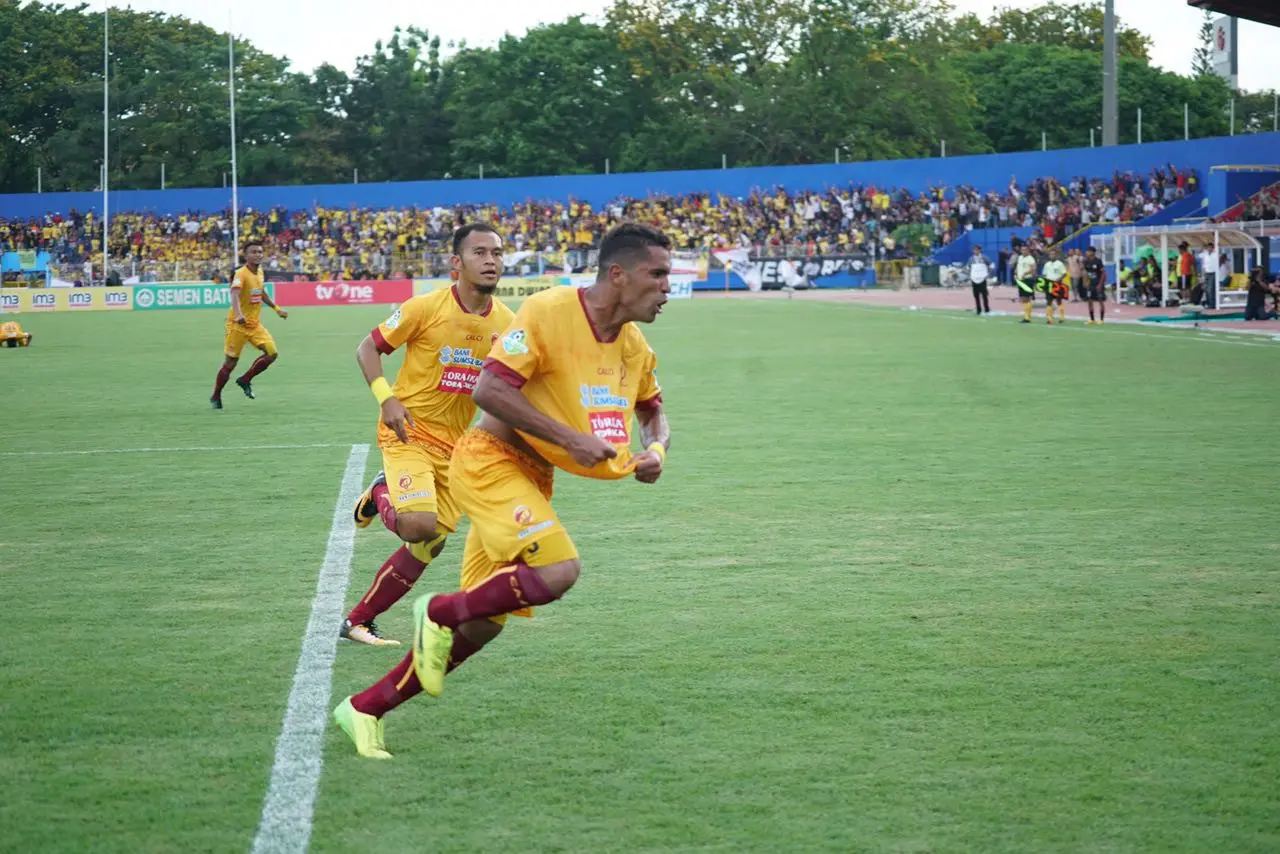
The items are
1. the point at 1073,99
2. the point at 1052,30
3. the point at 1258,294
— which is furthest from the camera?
the point at 1052,30

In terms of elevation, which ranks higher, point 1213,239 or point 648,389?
point 1213,239

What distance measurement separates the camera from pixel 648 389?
586cm

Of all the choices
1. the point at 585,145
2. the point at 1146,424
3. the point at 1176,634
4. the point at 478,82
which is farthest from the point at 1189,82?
the point at 1176,634

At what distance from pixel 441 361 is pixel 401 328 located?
0.84 ft

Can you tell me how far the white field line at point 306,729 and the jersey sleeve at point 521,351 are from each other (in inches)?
58.9

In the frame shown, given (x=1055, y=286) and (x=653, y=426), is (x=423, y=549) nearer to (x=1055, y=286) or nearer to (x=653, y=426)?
(x=653, y=426)

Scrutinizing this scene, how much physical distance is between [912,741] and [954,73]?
90.9 metres

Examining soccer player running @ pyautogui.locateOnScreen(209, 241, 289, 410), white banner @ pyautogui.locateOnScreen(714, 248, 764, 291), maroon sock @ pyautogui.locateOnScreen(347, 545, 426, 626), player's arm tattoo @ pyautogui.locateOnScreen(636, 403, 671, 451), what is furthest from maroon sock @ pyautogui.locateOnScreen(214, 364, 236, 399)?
white banner @ pyautogui.locateOnScreen(714, 248, 764, 291)

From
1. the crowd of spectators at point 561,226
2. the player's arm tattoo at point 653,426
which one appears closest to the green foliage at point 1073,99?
the crowd of spectators at point 561,226

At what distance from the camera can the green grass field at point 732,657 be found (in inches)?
189

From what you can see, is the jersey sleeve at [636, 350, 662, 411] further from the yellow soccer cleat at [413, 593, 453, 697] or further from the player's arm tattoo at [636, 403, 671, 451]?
the yellow soccer cleat at [413, 593, 453, 697]

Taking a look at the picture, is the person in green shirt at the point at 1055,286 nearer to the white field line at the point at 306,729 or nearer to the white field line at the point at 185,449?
the white field line at the point at 185,449

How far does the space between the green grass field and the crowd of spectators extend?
5149 centimetres

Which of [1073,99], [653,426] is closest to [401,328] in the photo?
[653,426]
